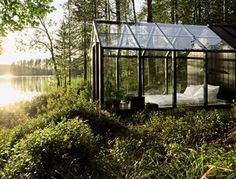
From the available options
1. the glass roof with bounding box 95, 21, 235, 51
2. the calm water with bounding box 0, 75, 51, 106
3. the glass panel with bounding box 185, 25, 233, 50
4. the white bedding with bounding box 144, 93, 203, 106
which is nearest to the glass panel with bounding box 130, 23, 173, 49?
the glass roof with bounding box 95, 21, 235, 51

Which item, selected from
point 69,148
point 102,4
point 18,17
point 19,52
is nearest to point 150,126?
point 69,148

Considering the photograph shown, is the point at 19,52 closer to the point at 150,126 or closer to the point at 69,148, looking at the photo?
the point at 150,126

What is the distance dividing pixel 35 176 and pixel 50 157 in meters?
0.34

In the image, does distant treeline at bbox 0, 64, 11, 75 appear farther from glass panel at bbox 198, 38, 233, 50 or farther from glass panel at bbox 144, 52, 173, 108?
glass panel at bbox 198, 38, 233, 50

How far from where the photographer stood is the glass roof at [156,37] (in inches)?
322

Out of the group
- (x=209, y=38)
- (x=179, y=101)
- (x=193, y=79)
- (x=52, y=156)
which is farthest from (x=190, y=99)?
(x=52, y=156)

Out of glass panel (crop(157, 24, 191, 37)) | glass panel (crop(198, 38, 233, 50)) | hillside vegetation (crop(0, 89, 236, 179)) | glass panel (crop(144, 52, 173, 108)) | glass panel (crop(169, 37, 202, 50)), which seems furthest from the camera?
glass panel (crop(144, 52, 173, 108))

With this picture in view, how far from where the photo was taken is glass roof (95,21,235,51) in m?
8.18

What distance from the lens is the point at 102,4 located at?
54.2 ft

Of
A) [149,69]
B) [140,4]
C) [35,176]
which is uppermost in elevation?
[140,4]

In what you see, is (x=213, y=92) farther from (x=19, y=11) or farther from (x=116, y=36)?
(x=19, y=11)

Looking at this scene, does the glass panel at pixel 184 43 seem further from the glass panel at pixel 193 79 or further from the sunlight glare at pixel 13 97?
the sunlight glare at pixel 13 97

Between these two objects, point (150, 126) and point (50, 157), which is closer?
point (50, 157)

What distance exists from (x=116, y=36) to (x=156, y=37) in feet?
4.57
